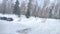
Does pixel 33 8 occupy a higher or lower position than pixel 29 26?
higher

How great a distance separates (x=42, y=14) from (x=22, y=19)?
293mm

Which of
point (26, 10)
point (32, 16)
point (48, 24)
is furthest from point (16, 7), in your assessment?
point (48, 24)

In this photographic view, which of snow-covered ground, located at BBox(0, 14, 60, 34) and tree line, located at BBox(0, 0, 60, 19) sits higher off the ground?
tree line, located at BBox(0, 0, 60, 19)

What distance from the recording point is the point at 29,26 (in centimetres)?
191

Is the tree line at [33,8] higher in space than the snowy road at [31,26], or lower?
higher

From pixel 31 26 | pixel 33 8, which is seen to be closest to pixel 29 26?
pixel 31 26

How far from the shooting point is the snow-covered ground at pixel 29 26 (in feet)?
6.13

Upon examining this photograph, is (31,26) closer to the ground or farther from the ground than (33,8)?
closer to the ground

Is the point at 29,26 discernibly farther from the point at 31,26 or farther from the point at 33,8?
the point at 33,8

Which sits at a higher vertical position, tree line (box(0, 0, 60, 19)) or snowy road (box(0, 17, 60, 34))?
tree line (box(0, 0, 60, 19))

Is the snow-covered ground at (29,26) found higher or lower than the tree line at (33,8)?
lower

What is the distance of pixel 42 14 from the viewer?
1.89 m

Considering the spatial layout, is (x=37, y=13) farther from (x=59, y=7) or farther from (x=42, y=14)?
(x=59, y=7)

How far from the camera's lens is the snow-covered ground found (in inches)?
73.5
